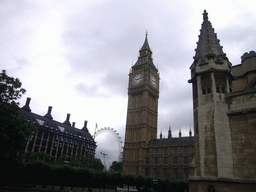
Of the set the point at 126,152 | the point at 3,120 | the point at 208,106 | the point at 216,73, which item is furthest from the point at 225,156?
the point at 126,152

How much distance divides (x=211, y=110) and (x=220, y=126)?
1.49 meters

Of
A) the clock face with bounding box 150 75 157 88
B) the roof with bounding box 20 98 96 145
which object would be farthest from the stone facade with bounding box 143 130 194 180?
the roof with bounding box 20 98 96 145

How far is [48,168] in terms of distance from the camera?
1139 inches

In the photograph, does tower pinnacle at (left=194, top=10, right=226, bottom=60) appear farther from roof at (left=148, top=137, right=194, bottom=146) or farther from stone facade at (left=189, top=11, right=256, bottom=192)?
roof at (left=148, top=137, right=194, bottom=146)

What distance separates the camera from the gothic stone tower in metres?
14.5

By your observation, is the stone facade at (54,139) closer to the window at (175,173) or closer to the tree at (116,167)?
the tree at (116,167)

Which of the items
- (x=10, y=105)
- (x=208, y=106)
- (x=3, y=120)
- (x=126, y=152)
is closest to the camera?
(x=208, y=106)

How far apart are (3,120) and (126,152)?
65.0m

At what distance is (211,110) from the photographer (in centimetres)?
1619

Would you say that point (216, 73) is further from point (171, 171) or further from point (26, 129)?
point (171, 171)

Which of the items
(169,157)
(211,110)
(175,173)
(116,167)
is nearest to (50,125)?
(116,167)

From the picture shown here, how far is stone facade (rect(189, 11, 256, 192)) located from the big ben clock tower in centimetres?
6214

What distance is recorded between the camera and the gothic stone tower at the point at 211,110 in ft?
47.7

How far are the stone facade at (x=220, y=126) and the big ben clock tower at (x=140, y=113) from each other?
62.1 metres
